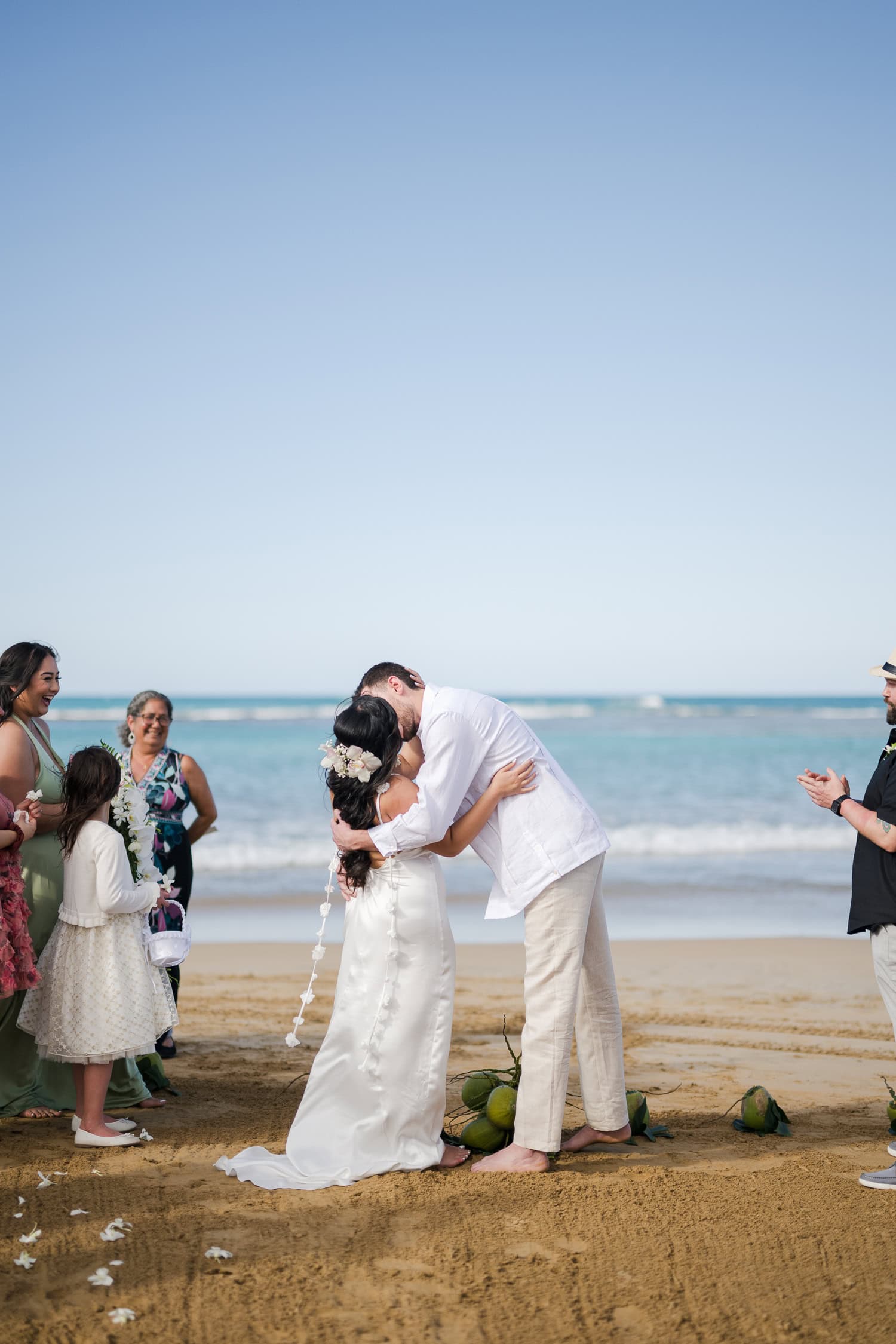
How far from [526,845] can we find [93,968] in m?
1.87

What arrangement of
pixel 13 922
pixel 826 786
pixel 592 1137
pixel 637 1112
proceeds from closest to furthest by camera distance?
pixel 826 786 < pixel 13 922 < pixel 592 1137 < pixel 637 1112

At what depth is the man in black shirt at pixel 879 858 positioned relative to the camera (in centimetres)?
404

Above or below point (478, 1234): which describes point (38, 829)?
above

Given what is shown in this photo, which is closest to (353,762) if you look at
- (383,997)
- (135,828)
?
(383,997)

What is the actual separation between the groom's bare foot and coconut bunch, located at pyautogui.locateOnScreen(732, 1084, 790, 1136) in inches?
41.0

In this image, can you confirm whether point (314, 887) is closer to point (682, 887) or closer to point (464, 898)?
point (464, 898)

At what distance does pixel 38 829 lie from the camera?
474 centimetres

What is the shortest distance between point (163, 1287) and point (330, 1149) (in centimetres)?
99

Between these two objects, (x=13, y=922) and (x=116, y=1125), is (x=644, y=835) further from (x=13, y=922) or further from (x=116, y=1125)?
(x=13, y=922)

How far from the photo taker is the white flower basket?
4652 millimetres

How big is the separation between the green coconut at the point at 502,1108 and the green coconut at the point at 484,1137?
0.07ft

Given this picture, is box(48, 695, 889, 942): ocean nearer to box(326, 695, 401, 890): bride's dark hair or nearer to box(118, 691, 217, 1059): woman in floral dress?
box(118, 691, 217, 1059): woman in floral dress

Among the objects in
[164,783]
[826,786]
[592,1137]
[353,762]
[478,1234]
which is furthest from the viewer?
[164,783]

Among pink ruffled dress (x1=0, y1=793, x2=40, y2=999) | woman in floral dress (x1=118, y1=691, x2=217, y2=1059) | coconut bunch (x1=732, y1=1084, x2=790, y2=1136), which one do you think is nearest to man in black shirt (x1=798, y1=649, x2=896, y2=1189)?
coconut bunch (x1=732, y1=1084, x2=790, y2=1136)
